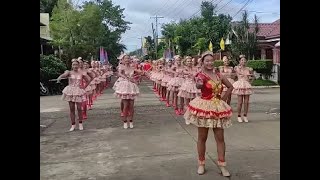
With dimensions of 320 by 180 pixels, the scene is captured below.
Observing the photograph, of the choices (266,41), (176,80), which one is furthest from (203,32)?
(176,80)

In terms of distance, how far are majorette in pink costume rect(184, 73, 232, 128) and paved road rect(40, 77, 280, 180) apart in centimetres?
70

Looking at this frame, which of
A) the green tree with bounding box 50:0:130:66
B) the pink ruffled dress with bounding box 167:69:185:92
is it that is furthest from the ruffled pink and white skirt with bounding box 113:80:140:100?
the green tree with bounding box 50:0:130:66

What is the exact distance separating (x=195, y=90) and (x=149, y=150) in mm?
4067

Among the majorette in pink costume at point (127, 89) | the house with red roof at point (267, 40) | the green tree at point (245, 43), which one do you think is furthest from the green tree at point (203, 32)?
the majorette in pink costume at point (127, 89)

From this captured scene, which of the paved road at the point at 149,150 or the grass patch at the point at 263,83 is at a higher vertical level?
the grass patch at the point at 263,83

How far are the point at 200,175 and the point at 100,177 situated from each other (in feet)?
4.34

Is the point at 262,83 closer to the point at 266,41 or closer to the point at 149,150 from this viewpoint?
the point at 266,41

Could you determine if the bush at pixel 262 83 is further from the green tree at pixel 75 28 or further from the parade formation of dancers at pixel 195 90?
the green tree at pixel 75 28

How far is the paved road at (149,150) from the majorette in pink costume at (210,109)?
2.31ft

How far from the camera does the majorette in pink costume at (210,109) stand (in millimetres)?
5578

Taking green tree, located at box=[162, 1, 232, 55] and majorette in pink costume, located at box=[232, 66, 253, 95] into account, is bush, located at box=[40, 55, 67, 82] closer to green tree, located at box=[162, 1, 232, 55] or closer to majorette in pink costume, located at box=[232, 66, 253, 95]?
majorette in pink costume, located at box=[232, 66, 253, 95]

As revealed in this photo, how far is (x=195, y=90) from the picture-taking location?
36.8 ft
